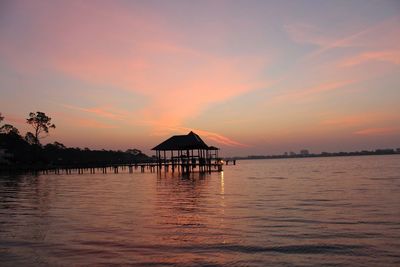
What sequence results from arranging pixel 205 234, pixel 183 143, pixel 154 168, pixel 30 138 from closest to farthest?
pixel 205 234 → pixel 183 143 → pixel 154 168 → pixel 30 138

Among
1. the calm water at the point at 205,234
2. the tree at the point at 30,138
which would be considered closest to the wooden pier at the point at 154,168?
the tree at the point at 30,138

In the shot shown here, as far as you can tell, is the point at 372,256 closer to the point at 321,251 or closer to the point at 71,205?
the point at 321,251

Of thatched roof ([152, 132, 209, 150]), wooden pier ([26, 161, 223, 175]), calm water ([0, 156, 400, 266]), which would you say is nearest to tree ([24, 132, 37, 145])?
wooden pier ([26, 161, 223, 175])

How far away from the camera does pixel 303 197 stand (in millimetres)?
22500

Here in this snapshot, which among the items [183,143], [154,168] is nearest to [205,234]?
[183,143]

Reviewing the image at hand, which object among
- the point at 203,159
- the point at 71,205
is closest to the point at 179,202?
→ the point at 71,205

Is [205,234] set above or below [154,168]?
below

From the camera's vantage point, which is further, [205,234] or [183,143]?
[183,143]

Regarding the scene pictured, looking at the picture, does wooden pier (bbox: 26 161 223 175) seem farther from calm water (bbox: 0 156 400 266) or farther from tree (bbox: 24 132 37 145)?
calm water (bbox: 0 156 400 266)

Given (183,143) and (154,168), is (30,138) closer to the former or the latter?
(154,168)

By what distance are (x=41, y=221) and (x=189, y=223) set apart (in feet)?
18.5

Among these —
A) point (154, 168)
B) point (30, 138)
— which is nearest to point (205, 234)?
point (154, 168)

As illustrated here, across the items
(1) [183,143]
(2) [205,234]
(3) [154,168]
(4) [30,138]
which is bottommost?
(2) [205,234]

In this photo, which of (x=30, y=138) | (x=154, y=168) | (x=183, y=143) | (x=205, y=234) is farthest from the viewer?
(x=30, y=138)
